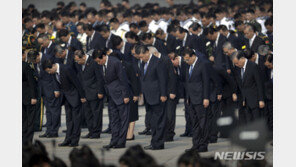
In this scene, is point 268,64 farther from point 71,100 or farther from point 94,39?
point 94,39

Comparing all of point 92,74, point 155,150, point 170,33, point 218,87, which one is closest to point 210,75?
point 218,87

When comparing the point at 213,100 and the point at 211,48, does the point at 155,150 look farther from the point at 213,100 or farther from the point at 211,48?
the point at 211,48

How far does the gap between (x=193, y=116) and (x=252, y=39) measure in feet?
10.7

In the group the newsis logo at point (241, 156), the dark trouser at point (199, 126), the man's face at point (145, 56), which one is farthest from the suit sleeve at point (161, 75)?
the newsis logo at point (241, 156)

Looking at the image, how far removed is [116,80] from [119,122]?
78 centimetres

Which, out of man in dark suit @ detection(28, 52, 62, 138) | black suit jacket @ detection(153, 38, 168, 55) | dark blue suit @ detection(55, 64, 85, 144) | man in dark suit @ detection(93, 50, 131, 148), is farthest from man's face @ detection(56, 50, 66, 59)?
black suit jacket @ detection(153, 38, 168, 55)

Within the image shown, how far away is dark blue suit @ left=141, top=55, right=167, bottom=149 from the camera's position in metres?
12.8

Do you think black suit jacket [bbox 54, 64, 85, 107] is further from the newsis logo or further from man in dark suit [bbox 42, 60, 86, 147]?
the newsis logo

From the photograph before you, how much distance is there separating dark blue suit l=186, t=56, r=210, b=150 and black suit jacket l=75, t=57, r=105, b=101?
240 centimetres

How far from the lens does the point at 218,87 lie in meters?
12.9

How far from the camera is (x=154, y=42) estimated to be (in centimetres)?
1605

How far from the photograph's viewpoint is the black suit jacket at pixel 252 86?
1209 centimetres

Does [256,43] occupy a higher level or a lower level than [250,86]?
higher

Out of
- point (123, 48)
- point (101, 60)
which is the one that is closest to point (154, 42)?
point (123, 48)
